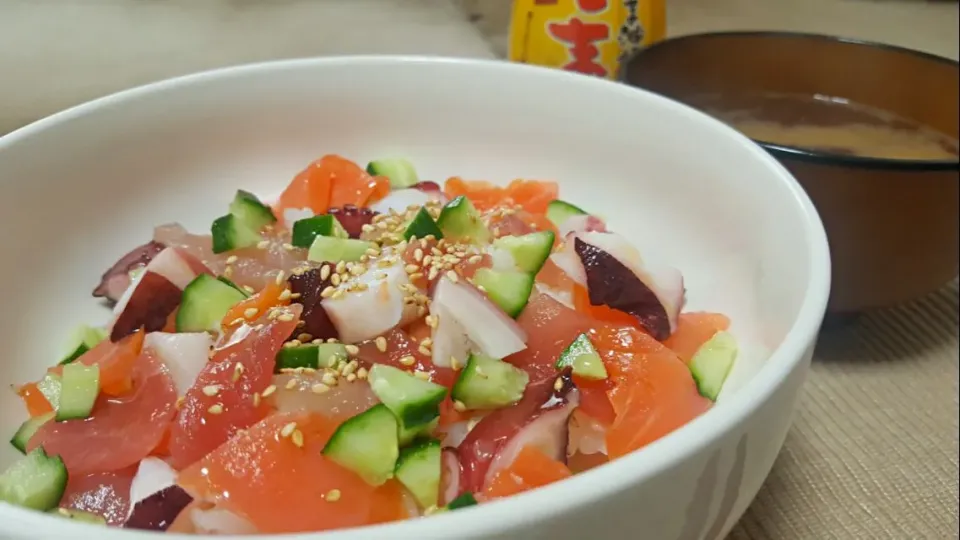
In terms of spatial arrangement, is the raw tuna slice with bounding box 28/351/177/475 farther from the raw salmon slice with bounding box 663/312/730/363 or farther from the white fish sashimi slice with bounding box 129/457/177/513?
the raw salmon slice with bounding box 663/312/730/363

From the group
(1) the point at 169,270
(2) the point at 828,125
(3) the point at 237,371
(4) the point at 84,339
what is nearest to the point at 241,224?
(1) the point at 169,270

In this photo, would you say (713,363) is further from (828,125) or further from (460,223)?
(828,125)

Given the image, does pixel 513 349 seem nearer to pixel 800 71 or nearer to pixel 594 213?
pixel 594 213

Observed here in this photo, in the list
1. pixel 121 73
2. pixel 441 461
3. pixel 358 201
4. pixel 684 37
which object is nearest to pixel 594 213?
pixel 358 201

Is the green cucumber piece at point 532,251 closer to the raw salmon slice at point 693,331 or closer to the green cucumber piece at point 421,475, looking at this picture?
the raw salmon slice at point 693,331

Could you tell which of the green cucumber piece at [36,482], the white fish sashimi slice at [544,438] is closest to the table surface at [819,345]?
the white fish sashimi slice at [544,438]
